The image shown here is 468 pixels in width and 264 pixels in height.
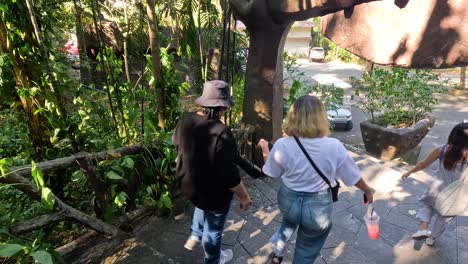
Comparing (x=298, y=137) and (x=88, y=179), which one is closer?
(x=298, y=137)

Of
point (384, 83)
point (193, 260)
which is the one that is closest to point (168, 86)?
point (193, 260)

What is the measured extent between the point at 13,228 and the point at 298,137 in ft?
5.90

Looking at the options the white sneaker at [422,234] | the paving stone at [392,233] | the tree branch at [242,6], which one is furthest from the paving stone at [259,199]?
the tree branch at [242,6]

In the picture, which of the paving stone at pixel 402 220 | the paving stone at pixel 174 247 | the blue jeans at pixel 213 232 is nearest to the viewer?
the blue jeans at pixel 213 232

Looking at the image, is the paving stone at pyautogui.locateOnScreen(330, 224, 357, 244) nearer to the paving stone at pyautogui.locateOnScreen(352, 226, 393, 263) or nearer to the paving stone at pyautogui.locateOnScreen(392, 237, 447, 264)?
the paving stone at pyautogui.locateOnScreen(352, 226, 393, 263)

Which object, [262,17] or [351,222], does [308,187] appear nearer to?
[351,222]

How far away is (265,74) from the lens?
3.60 m

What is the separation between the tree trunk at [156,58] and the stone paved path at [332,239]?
3.46 feet

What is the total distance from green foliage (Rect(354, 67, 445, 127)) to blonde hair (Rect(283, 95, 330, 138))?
5555mm

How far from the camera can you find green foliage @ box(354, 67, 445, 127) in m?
6.58

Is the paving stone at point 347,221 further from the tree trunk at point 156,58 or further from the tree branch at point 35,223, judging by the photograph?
the tree branch at point 35,223

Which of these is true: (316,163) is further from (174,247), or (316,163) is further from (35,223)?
(35,223)

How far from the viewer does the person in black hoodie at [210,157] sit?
6.53 ft

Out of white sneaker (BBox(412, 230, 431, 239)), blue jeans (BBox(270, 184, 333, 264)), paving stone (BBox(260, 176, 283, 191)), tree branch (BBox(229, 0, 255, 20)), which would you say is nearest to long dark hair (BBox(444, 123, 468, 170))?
white sneaker (BBox(412, 230, 431, 239))
